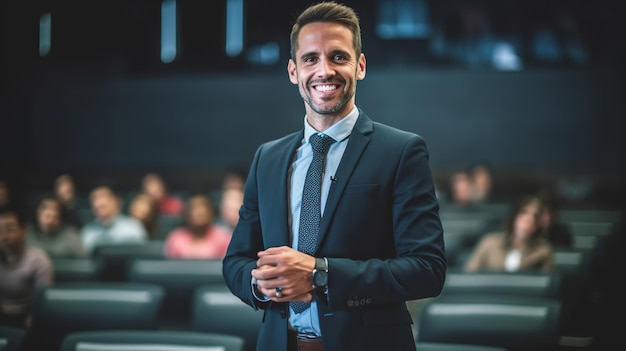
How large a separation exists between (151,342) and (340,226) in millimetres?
858

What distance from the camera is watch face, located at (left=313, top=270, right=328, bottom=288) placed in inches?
53.0

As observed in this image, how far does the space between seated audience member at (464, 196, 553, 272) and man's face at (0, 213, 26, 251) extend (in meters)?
2.63

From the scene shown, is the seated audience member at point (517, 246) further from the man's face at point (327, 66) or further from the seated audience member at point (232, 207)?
the man's face at point (327, 66)

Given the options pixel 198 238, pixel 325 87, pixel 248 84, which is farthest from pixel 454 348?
pixel 248 84

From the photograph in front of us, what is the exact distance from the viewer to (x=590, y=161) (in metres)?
10.2

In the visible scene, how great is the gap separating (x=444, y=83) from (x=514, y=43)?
1136 millimetres

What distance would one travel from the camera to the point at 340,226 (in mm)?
1393

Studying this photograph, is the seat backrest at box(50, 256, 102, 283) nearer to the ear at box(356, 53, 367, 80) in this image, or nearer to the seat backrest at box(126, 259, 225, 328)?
the seat backrest at box(126, 259, 225, 328)

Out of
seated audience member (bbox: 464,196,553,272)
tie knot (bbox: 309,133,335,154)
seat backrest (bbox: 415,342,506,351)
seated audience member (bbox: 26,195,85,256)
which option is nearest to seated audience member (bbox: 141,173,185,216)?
seated audience member (bbox: 26,195,85,256)

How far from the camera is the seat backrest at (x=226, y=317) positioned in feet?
9.18

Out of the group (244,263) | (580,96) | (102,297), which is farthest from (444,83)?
(244,263)

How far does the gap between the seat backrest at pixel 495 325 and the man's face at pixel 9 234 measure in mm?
2548

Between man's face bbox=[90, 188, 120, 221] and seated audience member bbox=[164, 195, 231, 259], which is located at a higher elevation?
man's face bbox=[90, 188, 120, 221]

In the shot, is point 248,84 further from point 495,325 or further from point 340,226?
point 340,226
